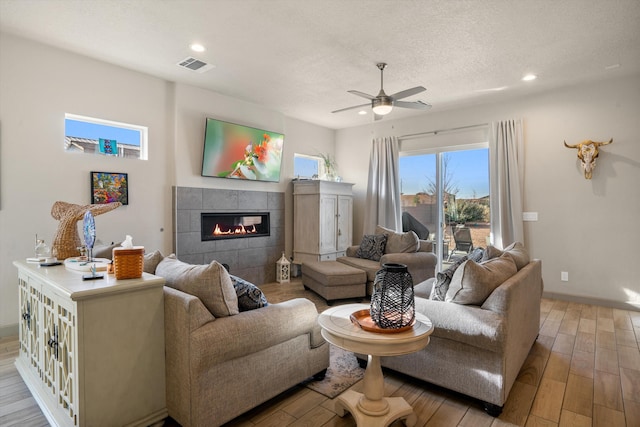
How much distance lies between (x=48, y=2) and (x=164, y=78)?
1617mm

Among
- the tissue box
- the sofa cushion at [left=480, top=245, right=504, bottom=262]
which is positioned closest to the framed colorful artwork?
the tissue box

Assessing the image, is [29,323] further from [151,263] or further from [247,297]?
[247,297]

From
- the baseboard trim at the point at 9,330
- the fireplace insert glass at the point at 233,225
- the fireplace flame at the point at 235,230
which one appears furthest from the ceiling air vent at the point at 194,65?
the baseboard trim at the point at 9,330

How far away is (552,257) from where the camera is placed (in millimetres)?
4707

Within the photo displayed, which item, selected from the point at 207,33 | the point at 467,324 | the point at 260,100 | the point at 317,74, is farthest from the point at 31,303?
the point at 260,100

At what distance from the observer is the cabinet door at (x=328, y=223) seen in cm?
566

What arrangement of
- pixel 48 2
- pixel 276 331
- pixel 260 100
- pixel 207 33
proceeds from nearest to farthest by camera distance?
pixel 276 331 → pixel 48 2 → pixel 207 33 → pixel 260 100

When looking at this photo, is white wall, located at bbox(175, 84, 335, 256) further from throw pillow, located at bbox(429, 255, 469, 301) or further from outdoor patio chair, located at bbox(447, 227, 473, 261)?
throw pillow, located at bbox(429, 255, 469, 301)

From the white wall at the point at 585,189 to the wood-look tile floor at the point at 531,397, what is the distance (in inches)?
56.4

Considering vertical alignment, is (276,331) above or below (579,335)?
above

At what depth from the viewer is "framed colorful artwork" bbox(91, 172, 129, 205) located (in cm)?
376

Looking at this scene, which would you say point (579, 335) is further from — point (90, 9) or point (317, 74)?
point (90, 9)

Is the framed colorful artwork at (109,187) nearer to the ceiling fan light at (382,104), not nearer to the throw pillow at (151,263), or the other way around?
the throw pillow at (151,263)

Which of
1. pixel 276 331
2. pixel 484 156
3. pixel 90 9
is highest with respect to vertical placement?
pixel 90 9
